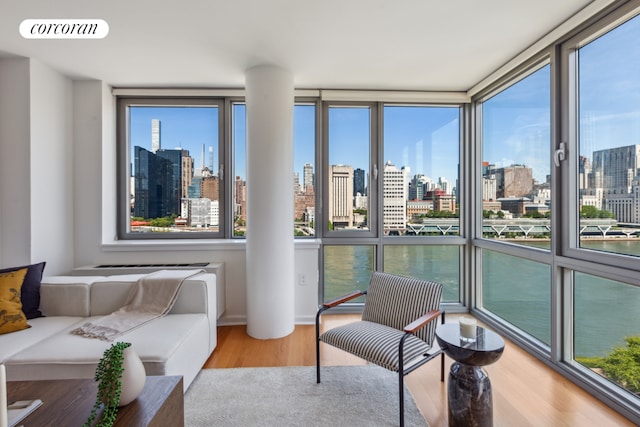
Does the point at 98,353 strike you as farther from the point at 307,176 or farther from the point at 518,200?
the point at 518,200

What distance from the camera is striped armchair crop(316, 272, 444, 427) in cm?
Answer: 179

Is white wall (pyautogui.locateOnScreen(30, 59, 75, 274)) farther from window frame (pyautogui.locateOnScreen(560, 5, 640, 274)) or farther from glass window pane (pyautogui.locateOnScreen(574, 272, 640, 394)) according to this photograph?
glass window pane (pyautogui.locateOnScreen(574, 272, 640, 394))

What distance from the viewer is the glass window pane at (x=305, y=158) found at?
3443 millimetres

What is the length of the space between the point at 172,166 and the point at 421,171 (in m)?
2.93

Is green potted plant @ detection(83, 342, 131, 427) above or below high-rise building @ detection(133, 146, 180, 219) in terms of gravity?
below

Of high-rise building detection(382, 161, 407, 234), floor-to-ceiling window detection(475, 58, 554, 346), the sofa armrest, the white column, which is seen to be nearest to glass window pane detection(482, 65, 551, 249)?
floor-to-ceiling window detection(475, 58, 554, 346)

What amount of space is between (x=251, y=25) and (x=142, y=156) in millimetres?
2123

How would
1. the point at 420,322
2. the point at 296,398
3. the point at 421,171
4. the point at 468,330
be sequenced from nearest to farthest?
the point at 468,330 → the point at 420,322 → the point at 296,398 → the point at 421,171

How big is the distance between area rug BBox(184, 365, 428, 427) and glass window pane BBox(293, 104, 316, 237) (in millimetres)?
1612

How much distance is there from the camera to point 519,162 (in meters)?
2.81

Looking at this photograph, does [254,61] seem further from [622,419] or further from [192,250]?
[622,419]

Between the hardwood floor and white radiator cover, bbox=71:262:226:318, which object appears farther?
white radiator cover, bbox=71:262:226:318

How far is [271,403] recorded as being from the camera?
6.26ft

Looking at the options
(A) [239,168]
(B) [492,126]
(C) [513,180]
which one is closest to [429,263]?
(C) [513,180]
